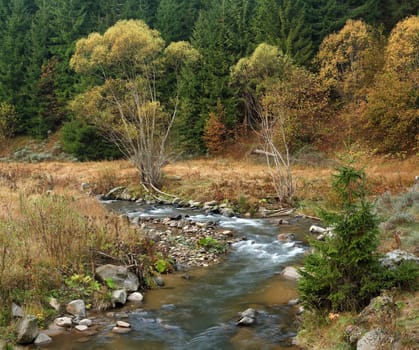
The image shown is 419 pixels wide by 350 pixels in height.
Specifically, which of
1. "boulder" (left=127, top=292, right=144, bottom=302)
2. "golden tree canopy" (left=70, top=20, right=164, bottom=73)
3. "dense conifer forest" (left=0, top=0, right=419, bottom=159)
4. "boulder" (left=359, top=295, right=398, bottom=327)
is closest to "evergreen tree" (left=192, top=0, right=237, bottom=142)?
"dense conifer forest" (left=0, top=0, right=419, bottom=159)

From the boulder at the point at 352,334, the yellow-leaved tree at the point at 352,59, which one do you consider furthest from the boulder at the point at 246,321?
the yellow-leaved tree at the point at 352,59

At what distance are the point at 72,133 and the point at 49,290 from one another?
3465cm

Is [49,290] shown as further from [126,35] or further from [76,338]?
[126,35]

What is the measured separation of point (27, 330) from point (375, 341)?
16.0 ft

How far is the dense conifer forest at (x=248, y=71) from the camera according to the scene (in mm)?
28328

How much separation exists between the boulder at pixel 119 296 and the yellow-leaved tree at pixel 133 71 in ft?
48.6

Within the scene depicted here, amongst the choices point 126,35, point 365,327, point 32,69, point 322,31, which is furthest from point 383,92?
point 32,69

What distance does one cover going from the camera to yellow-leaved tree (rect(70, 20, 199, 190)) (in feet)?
72.6

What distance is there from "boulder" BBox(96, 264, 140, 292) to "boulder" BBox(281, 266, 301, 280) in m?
3.37

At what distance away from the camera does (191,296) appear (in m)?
9.12

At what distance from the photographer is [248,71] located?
78.8ft

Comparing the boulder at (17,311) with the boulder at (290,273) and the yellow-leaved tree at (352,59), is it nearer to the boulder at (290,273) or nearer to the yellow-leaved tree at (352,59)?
the boulder at (290,273)

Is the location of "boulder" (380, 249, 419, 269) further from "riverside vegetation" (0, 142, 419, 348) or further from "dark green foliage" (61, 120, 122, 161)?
"dark green foliage" (61, 120, 122, 161)

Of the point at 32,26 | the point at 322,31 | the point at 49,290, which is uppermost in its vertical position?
the point at 32,26
